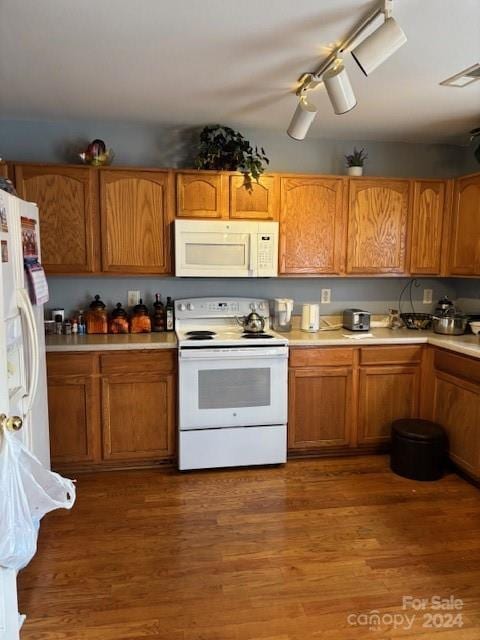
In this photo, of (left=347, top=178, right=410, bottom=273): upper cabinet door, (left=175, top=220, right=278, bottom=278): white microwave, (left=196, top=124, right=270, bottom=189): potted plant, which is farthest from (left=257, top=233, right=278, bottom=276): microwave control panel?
(left=347, top=178, right=410, bottom=273): upper cabinet door

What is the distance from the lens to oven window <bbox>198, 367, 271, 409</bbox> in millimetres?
3018

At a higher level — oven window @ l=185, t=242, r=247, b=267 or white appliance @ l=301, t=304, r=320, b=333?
A: oven window @ l=185, t=242, r=247, b=267

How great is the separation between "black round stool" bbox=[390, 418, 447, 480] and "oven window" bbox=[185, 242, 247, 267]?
161 centimetres

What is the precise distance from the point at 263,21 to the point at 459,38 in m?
0.88

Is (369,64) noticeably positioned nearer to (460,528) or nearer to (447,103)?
(447,103)

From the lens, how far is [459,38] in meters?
2.02

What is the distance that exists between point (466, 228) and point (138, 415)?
2.70 metres

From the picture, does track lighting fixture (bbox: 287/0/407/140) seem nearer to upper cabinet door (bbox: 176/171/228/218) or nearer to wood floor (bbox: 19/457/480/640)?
upper cabinet door (bbox: 176/171/228/218)

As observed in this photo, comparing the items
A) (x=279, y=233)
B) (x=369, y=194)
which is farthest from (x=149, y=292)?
(x=369, y=194)

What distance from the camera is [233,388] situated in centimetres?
305

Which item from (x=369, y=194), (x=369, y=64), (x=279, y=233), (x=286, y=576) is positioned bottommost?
(x=286, y=576)

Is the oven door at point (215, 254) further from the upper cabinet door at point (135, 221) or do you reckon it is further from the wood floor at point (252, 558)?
the wood floor at point (252, 558)

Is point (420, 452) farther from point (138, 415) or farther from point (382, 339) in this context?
point (138, 415)

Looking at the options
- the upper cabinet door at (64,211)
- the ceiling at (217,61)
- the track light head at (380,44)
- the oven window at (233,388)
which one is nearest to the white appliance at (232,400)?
the oven window at (233,388)
